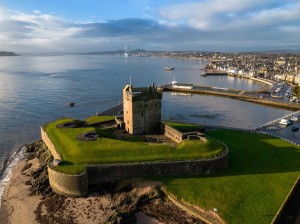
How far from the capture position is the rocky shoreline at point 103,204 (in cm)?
2678

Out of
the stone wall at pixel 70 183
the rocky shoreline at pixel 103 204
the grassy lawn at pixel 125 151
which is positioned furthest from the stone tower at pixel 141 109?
the stone wall at pixel 70 183

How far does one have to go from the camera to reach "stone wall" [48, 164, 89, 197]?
2983 centimetres

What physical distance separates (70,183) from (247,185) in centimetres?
1884

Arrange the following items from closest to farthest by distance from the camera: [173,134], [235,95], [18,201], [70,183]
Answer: [70,183] < [18,201] < [173,134] < [235,95]

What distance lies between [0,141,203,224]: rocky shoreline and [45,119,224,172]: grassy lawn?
118 inches

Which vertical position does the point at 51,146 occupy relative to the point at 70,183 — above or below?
above

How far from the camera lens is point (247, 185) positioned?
99.9 feet

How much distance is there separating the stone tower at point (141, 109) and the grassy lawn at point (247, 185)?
12.0 metres

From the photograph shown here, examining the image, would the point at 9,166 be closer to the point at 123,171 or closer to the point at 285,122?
the point at 123,171

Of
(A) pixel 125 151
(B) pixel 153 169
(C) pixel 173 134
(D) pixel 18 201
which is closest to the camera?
(D) pixel 18 201

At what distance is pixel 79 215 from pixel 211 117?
4670 centimetres

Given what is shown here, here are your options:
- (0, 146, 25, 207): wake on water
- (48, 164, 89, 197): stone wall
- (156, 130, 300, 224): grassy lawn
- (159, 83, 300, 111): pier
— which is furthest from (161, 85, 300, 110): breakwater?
(0, 146, 25, 207): wake on water

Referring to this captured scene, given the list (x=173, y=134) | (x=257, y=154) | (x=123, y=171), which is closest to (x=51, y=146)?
(x=123, y=171)

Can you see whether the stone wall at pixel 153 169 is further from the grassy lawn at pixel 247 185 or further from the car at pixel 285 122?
the car at pixel 285 122
